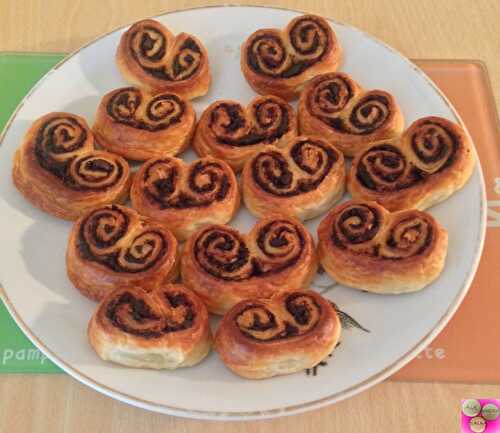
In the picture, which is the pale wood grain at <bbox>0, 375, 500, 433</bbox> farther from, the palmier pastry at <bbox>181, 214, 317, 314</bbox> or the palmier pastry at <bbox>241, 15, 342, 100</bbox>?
the palmier pastry at <bbox>241, 15, 342, 100</bbox>

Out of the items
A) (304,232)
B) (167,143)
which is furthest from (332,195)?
(167,143)

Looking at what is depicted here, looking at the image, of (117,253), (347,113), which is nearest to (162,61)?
(347,113)

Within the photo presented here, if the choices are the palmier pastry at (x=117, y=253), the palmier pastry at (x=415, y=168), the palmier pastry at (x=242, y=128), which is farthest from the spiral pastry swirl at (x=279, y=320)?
the palmier pastry at (x=242, y=128)

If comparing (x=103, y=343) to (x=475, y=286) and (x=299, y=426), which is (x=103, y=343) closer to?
(x=299, y=426)

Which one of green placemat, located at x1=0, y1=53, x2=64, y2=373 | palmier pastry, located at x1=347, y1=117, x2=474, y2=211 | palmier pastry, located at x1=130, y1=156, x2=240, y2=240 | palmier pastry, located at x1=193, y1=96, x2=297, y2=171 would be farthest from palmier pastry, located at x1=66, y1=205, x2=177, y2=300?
palmier pastry, located at x1=347, y1=117, x2=474, y2=211

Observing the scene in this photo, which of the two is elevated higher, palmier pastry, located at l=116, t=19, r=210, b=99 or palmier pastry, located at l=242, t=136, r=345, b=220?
palmier pastry, located at l=116, t=19, r=210, b=99

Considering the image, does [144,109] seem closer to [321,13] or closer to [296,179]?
[296,179]
